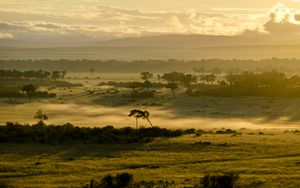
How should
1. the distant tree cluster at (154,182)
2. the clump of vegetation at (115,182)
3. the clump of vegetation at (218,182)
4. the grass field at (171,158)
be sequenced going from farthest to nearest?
the grass field at (171,158), the clump of vegetation at (115,182), the distant tree cluster at (154,182), the clump of vegetation at (218,182)

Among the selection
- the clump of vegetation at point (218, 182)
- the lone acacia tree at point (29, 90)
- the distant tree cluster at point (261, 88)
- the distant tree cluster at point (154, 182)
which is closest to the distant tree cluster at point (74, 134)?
the distant tree cluster at point (154, 182)

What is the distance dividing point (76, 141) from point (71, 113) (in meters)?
52.5

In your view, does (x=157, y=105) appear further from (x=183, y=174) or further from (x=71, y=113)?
(x=183, y=174)

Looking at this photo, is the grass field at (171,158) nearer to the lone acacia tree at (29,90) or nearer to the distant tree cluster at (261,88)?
the lone acacia tree at (29,90)

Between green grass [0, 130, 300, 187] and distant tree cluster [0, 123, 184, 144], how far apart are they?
141 inches

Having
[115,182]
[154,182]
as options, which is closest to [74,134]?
[154,182]

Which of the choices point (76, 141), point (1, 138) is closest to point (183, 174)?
point (76, 141)

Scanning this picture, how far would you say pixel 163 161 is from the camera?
5747cm

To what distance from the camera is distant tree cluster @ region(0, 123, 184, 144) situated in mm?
74125

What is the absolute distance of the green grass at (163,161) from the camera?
1885 inches

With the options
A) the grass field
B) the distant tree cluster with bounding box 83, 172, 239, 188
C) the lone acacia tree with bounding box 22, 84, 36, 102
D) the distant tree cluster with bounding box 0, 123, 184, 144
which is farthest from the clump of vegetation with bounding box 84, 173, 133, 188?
the lone acacia tree with bounding box 22, 84, 36, 102

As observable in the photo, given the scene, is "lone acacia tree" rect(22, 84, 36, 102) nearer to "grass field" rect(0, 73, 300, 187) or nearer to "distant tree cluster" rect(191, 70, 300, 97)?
"grass field" rect(0, 73, 300, 187)

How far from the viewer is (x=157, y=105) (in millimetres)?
142000

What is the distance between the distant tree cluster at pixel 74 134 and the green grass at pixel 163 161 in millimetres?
3582
